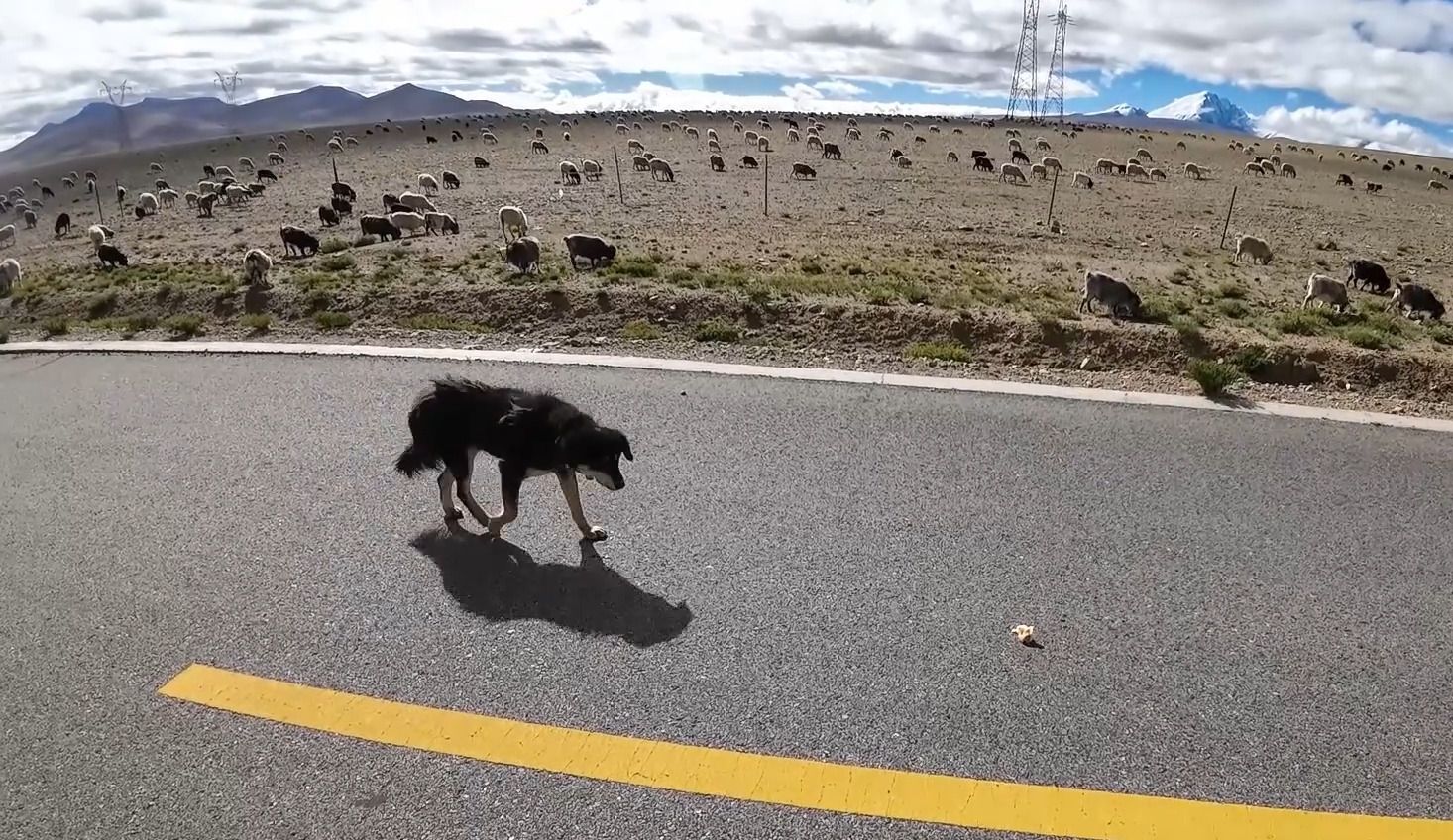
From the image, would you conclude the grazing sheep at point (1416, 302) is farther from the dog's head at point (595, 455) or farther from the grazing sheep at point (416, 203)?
the grazing sheep at point (416, 203)

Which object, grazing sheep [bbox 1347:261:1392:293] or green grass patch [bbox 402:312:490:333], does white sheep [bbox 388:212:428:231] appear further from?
grazing sheep [bbox 1347:261:1392:293]

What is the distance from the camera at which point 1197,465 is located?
18.2 ft

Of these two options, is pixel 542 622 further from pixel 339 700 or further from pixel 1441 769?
pixel 1441 769

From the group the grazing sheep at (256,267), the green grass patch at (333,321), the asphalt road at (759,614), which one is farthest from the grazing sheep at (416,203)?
the asphalt road at (759,614)

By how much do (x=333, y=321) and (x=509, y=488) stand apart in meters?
6.95

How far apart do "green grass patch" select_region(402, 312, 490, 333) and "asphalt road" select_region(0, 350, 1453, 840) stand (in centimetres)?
342

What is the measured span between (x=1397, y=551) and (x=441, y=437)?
16.8ft

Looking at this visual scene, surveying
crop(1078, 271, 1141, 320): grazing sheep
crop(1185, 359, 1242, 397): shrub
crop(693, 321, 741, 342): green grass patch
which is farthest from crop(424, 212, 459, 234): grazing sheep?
crop(1185, 359, 1242, 397): shrub

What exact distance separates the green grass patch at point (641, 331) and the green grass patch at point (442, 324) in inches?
65.6

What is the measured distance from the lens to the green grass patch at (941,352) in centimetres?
816

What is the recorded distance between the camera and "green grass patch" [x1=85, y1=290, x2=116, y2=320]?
1246 centimetres

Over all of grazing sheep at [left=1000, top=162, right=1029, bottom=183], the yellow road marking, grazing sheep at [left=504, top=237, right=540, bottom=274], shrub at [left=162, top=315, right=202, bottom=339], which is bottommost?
the yellow road marking

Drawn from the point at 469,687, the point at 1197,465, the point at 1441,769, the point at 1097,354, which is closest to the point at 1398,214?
the point at 1097,354

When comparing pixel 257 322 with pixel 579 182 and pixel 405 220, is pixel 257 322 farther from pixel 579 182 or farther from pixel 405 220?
pixel 579 182
